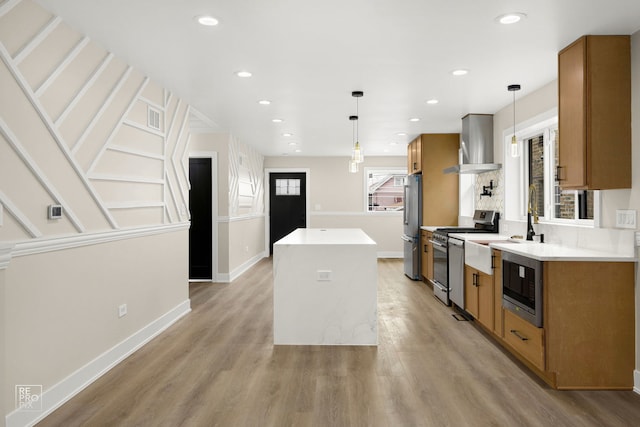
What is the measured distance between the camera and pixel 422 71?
3650 millimetres

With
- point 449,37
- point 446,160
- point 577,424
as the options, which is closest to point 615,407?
point 577,424

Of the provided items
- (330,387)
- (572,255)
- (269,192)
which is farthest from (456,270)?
(269,192)

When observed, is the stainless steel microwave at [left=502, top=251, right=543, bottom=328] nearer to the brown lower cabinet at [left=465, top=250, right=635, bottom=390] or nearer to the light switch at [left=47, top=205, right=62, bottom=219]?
the brown lower cabinet at [left=465, top=250, right=635, bottom=390]

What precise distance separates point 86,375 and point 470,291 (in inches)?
136

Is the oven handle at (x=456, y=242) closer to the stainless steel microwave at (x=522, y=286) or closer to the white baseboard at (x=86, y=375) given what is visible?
the stainless steel microwave at (x=522, y=286)

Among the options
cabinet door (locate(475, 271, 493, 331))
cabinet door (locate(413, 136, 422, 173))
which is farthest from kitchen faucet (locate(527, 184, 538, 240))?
cabinet door (locate(413, 136, 422, 173))

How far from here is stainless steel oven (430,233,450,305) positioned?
201 inches

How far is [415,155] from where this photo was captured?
6988mm

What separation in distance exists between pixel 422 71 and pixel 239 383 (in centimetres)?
287

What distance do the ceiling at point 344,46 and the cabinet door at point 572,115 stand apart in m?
0.13

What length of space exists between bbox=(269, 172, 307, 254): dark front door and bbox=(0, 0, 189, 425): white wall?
558cm

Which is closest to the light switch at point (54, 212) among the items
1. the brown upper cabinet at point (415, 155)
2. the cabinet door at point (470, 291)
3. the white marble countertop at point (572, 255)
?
the white marble countertop at point (572, 255)

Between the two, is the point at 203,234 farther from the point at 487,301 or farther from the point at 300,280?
the point at 487,301

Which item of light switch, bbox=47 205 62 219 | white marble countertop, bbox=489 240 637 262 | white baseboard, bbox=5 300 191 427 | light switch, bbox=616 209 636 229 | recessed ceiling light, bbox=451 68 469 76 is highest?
recessed ceiling light, bbox=451 68 469 76
